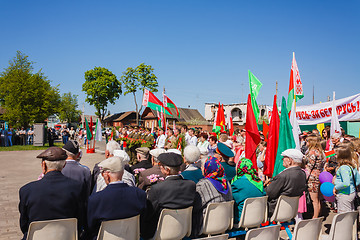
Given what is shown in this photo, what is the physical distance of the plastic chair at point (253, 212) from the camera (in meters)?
4.03

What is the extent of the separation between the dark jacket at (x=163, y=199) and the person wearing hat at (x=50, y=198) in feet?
2.58

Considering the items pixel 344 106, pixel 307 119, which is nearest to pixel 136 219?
pixel 344 106

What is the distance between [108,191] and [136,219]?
441 millimetres

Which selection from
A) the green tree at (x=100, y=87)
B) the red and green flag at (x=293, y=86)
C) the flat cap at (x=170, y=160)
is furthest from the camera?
the green tree at (x=100, y=87)

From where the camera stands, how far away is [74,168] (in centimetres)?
438

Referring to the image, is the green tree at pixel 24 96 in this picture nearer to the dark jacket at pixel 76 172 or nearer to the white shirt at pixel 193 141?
the white shirt at pixel 193 141

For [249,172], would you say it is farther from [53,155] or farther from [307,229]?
[53,155]

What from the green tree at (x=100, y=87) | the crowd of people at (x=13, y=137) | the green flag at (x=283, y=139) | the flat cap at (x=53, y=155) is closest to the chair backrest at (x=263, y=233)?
the flat cap at (x=53, y=155)

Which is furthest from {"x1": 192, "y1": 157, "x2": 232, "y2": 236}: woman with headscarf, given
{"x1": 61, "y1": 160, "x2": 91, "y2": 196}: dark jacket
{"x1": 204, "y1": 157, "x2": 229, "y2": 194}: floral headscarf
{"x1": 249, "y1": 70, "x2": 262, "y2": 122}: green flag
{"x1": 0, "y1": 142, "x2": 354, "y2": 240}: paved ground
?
{"x1": 249, "y1": 70, "x2": 262, "y2": 122}: green flag

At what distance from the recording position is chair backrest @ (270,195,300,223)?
13.9 feet

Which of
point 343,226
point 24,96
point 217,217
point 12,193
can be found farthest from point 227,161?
point 24,96

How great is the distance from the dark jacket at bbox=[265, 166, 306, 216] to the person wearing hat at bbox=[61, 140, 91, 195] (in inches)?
110

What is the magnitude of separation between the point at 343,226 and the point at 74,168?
147 inches

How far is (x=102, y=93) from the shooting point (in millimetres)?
56781
